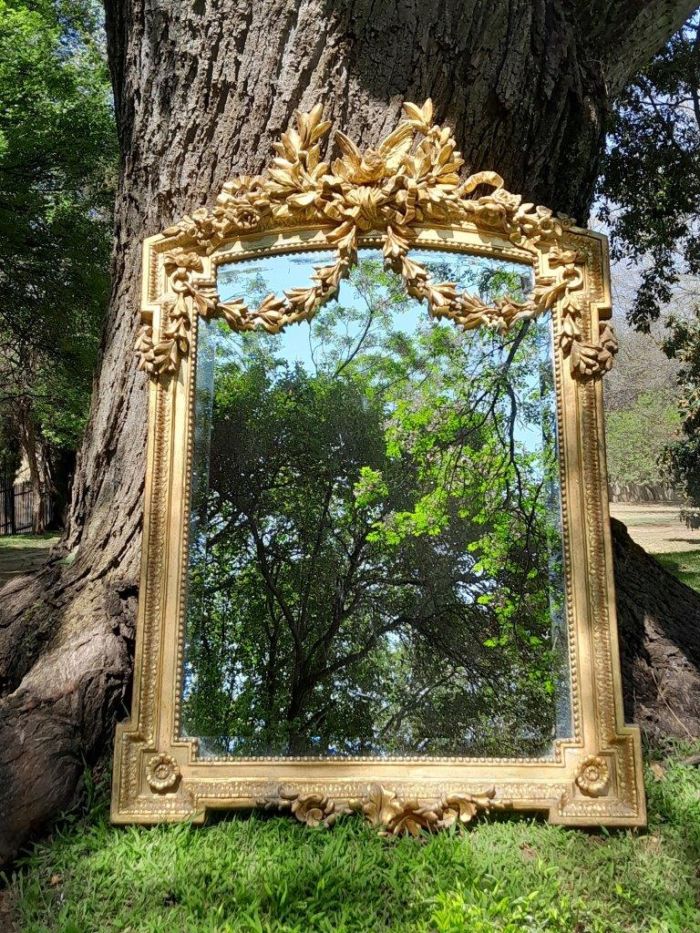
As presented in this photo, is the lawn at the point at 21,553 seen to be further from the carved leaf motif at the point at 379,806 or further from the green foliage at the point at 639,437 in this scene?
the green foliage at the point at 639,437

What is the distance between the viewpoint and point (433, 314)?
2535 mm

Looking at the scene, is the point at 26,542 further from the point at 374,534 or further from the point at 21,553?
the point at 374,534

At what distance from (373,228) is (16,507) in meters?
22.0

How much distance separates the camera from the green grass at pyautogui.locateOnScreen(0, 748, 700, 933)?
6.23ft

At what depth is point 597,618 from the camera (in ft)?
7.68

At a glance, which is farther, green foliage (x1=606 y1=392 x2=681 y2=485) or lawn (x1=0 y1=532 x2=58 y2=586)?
green foliage (x1=606 y1=392 x2=681 y2=485)

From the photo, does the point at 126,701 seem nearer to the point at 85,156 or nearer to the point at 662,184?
the point at 662,184

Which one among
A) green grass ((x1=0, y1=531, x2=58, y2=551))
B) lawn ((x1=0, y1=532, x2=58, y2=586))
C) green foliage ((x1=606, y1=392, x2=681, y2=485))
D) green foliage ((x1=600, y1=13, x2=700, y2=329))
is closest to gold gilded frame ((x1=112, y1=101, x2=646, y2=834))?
green foliage ((x1=600, y1=13, x2=700, y2=329))

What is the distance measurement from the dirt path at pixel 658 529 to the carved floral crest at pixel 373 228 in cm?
820

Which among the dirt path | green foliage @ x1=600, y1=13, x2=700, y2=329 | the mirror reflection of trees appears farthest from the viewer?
the dirt path

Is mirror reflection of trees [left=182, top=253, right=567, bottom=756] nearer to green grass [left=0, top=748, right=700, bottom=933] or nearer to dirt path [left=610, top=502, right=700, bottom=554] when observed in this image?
green grass [left=0, top=748, right=700, bottom=933]

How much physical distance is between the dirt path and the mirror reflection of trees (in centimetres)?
815

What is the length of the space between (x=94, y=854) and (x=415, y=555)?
1.36 m

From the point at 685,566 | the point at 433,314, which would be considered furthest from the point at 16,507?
the point at 433,314
